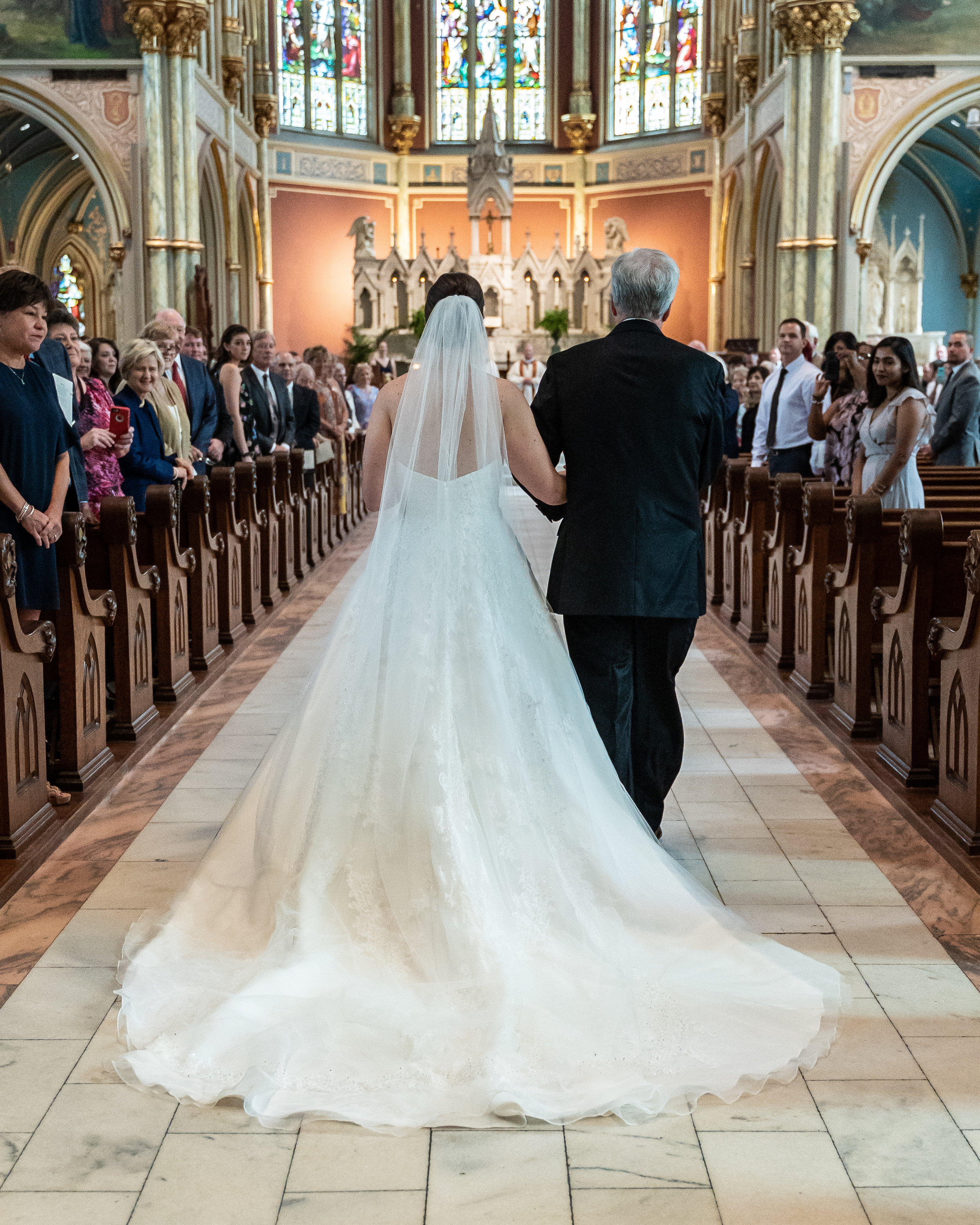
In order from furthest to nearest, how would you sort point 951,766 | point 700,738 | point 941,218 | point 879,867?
point 941,218 < point 700,738 < point 951,766 < point 879,867

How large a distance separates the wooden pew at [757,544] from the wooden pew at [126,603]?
3113 millimetres

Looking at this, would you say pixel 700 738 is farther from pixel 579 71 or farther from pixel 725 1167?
pixel 579 71

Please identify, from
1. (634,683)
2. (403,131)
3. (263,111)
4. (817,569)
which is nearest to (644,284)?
(634,683)

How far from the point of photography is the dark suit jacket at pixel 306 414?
1002 cm

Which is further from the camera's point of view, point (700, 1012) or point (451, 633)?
point (451, 633)

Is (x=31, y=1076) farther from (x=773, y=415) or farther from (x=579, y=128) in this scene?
(x=579, y=128)

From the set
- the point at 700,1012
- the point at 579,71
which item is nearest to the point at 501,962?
the point at 700,1012

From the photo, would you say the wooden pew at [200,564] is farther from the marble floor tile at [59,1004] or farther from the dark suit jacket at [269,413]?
the marble floor tile at [59,1004]

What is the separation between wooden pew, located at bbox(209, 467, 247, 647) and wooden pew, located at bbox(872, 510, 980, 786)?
3.42 metres

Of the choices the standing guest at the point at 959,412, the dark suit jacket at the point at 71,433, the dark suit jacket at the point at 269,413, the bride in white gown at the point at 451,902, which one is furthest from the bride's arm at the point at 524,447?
the dark suit jacket at the point at 269,413

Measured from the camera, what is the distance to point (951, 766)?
4.05 meters

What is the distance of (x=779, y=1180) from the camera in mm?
2264

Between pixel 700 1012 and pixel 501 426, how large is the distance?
4.61ft

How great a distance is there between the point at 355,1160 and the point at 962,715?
2.38 meters
